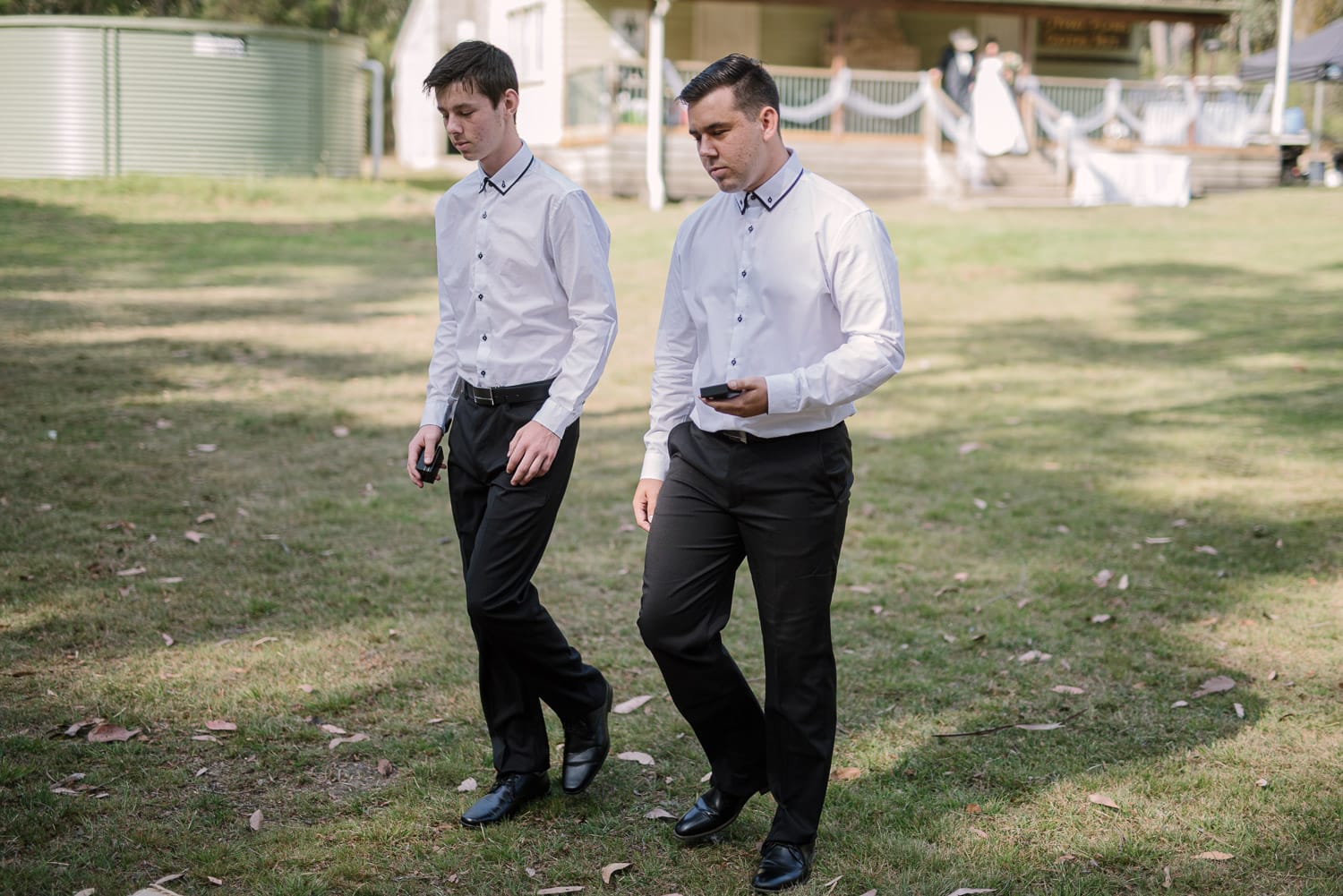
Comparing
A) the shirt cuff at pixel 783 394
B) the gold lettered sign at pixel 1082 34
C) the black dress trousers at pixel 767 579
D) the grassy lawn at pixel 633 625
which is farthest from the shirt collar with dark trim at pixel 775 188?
the gold lettered sign at pixel 1082 34

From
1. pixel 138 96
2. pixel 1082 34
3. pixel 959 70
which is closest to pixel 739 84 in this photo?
pixel 959 70

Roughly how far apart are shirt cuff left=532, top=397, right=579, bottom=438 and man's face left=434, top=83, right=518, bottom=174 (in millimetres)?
757

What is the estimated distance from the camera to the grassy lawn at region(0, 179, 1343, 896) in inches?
153

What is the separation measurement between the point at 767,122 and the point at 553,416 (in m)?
1.02

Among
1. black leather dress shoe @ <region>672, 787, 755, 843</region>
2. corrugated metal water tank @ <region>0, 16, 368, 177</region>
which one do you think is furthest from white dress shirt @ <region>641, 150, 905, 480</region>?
corrugated metal water tank @ <region>0, 16, 368, 177</region>

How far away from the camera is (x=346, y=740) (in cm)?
467

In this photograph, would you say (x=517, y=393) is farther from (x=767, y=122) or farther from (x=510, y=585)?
(x=767, y=122)

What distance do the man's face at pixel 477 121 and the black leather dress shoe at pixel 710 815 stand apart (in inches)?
78.6

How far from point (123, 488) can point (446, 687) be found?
3583mm

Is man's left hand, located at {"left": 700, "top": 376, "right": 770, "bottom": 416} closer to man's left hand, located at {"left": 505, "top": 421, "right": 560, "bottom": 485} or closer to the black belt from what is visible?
man's left hand, located at {"left": 505, "top": 421, "right": 560, "bottom": 485}

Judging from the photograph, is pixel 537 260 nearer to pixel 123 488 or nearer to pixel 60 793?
pixel 60 793

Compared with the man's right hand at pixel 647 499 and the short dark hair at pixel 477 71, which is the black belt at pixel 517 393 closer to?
the man's right hand at pixel 647 499

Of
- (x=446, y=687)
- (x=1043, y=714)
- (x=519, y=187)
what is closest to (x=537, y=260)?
(x=519, y=187)

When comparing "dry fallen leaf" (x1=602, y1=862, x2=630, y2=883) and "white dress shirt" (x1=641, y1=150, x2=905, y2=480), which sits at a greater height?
"white dress shirt" (x1=641, y1=150, x2=905, y2=480)
